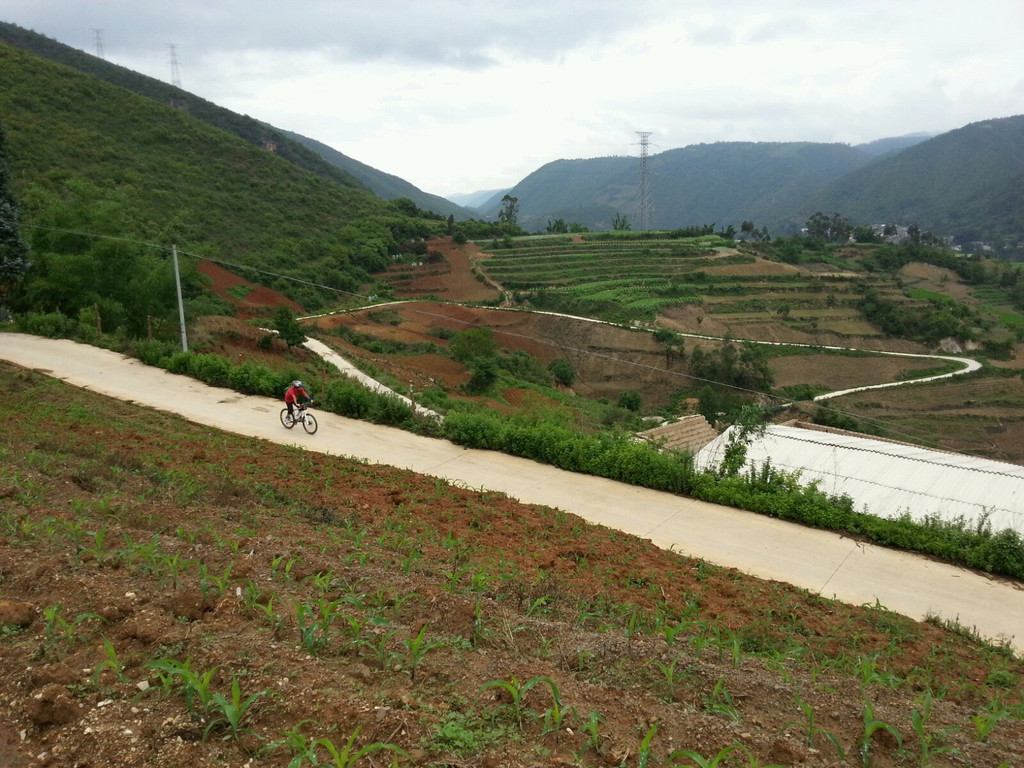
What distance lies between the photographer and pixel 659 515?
8.80 m

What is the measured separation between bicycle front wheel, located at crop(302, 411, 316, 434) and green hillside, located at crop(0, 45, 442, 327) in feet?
69.4

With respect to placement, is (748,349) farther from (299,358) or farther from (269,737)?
(269,737)

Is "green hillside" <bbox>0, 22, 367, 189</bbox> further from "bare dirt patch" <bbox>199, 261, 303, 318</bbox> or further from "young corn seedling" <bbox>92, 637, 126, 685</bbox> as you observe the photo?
"young corn seedling" <bbox>92, 637, 126, 685</bbox>

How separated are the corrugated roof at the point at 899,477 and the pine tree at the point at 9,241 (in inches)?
739

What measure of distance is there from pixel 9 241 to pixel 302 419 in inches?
488

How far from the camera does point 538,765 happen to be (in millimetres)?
2826

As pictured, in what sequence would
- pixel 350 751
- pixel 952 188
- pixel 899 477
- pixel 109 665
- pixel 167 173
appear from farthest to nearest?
1. pixel 952 188
2. pixel 167 173
3. pixel 899 477
4. pixel 109 665
5. pixel 350 751

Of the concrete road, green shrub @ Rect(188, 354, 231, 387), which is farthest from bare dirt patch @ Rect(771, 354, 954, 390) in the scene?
green shrub @ Rect(188, 354, 231, 387)

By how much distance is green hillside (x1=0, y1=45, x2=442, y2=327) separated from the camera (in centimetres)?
3950

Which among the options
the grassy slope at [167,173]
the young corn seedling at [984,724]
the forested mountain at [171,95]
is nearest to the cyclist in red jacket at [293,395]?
the young corn seedling at [984,724]

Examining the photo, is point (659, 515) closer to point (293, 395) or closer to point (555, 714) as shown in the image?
point (555, 714)

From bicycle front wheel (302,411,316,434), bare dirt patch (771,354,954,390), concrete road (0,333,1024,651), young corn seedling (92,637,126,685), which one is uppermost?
young corn seedling (92,637,126,685)

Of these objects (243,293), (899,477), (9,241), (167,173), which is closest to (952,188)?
(167,173)

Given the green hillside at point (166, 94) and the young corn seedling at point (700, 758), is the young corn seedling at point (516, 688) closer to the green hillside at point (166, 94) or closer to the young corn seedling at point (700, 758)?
the young corn seedling at point (700, 758)
